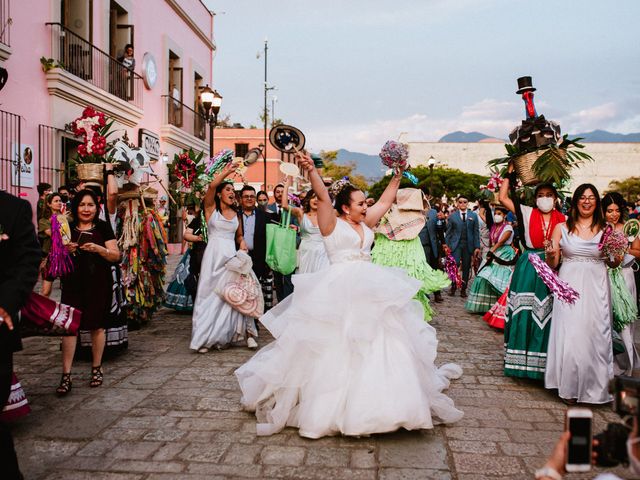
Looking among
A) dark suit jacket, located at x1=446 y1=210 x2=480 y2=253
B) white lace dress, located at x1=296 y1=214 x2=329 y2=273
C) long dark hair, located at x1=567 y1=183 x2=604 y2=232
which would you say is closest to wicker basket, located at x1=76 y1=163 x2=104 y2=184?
white lace dress, located at x1=296 y1=214 x2=329 y2=273

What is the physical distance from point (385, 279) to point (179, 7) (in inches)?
732

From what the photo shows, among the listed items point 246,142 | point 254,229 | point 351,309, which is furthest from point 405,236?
point 246,142

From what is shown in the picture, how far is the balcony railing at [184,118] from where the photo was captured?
19869mm

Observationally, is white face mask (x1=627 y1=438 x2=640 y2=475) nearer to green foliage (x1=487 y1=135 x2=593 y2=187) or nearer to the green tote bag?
green foliage (x1=487 y1=135 x2=593 y2=187)

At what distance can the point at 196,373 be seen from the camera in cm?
607

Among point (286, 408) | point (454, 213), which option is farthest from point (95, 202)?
point (454, 213)

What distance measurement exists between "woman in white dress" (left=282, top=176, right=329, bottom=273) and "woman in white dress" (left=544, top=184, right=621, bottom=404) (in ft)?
12.4

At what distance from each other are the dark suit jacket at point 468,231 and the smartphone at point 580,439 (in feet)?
36.3

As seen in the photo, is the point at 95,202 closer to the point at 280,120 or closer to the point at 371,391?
the point at 371,391

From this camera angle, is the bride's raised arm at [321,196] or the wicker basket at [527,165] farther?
the wicker basket at [527,165]

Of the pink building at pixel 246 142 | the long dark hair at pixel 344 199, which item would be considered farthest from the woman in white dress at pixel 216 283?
the pink building at pixel 246 142

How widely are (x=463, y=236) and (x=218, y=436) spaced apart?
9344 millimetres

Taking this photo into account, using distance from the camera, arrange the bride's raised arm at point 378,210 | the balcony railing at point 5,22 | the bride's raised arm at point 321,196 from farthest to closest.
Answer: the balcony railing at point 5,22, the bride's raised arm at point 378,210, the bride's raised arm at point 321,196

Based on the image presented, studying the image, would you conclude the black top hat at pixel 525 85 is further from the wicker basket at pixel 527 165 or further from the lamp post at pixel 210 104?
the lamp post at pixel 210 104
